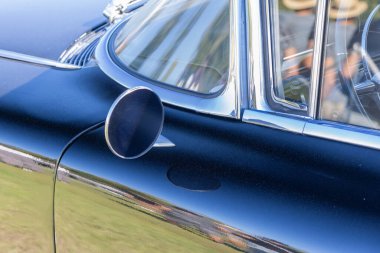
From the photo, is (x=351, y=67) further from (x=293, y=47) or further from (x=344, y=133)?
(x=344, y=133)

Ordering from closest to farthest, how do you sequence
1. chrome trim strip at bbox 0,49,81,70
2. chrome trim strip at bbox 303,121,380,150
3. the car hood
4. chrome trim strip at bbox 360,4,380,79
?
chrome trim strip at bbox 303,121,380,150
chrome trim strip at bbox 360,4,380,79
chrome trim strip at bbox 0,49,81,70
the car hood

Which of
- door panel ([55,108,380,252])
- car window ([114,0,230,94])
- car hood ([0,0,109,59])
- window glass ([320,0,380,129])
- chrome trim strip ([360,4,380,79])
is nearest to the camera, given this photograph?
door panel ([55,108,380,252])

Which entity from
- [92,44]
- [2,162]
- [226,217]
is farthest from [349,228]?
[92,44]

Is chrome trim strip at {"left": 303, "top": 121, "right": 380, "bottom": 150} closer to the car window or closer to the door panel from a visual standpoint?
the door panel

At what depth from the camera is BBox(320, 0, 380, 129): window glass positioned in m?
1.69

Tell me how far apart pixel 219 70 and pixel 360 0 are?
519mm

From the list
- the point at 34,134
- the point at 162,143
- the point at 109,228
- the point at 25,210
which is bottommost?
the point at 25,210

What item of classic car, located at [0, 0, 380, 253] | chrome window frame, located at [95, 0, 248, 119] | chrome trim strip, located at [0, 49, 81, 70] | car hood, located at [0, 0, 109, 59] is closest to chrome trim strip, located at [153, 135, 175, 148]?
classic car, located at [0, 0, 380, 253]

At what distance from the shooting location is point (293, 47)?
70.2 inches

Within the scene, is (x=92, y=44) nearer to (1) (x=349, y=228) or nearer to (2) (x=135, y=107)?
(2) (x=135, y=107)

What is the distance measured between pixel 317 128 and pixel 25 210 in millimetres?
1004

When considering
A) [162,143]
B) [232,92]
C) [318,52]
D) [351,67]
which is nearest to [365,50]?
[351,67]

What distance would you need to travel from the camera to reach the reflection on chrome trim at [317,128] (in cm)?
153

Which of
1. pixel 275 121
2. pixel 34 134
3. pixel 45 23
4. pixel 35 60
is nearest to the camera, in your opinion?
pixel 275 121
